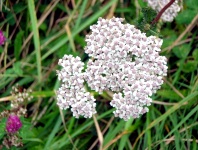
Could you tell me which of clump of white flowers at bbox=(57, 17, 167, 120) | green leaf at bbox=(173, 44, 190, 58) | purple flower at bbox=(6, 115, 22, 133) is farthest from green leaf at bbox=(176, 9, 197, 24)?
purple flower at bbox=(6, 115, 22, 133)

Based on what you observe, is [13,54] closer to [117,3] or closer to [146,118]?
[117,3]

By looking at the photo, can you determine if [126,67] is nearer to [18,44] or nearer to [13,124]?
[13,124]

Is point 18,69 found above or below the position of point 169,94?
above

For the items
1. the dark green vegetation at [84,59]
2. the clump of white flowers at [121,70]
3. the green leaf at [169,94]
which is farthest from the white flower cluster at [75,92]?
the green leaf at [169,94]

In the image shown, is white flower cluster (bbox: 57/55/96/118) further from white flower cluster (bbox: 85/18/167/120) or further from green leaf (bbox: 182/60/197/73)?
green leaf (bbox: 182/60/197/73)

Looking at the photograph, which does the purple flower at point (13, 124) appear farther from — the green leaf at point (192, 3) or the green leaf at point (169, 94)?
the green leaf at point (192, 3)

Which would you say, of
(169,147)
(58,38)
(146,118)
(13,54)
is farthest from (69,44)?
(169,147)

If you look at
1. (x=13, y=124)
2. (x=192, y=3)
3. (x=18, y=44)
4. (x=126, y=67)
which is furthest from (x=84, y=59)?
(x=126, y=67)
